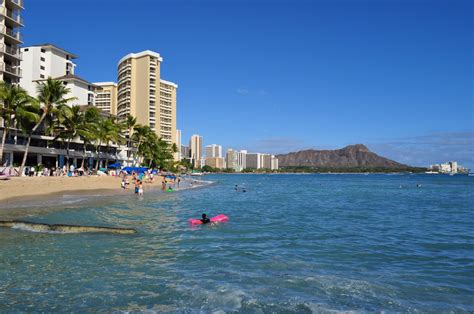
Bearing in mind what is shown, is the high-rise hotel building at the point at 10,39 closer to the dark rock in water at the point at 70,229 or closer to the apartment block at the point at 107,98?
the dark rock in water at the point at 70,229

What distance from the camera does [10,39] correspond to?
1984 inches

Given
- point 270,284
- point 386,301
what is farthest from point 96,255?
point 386,301

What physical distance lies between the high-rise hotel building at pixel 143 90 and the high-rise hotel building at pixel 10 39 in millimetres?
70257

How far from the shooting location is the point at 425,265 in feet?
35.6

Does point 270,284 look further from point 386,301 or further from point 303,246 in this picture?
point 303,246

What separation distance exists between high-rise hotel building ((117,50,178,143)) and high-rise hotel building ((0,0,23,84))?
7026cm

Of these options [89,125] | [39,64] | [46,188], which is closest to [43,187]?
[46,188]

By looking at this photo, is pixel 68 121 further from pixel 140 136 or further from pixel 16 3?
pixel 140 136

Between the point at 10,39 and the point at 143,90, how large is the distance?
76.2 meters

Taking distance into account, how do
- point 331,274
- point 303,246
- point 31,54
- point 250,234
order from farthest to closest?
point 31,54 → point 250,234 → point 303,246 → point 331,274

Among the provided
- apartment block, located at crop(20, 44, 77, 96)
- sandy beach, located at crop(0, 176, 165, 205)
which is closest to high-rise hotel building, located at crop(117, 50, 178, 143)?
apartment block, located at crop(20, 44, 77, 96)

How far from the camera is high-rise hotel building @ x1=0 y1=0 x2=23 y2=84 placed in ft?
159

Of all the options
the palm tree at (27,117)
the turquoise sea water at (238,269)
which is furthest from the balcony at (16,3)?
the turquoise sea water at (238,269)

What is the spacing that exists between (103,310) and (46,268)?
3.75 m
